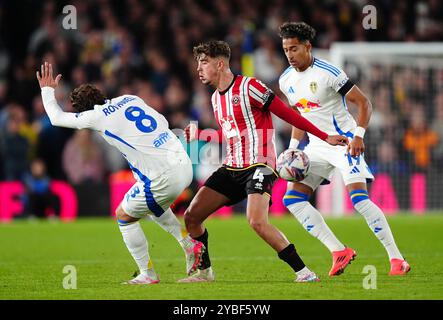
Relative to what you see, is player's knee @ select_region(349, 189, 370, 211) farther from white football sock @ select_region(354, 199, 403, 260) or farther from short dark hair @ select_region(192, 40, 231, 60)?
short dark hair @ select_region(192, 40, 231, 60)

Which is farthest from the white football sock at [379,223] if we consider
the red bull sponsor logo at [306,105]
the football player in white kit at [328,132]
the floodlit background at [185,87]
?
the floodlit background at [185,87]

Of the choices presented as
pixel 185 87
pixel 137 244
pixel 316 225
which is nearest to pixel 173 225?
pixel 137 244

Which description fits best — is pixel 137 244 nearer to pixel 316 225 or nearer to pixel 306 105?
pixel 316 225

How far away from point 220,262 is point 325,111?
7.30ft

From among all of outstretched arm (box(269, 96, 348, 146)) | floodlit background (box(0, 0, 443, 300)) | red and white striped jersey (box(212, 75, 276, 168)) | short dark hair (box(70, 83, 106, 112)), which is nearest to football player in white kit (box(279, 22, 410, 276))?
outstretched arm (box(269, 96, 348, 146))

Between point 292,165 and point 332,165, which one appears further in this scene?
point 332,165

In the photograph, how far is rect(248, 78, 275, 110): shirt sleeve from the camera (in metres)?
8.21

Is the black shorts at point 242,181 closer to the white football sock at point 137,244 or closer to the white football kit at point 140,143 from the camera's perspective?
the white football kit at point 140,143

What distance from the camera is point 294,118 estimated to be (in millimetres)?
8172

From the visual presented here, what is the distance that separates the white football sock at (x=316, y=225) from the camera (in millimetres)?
9211

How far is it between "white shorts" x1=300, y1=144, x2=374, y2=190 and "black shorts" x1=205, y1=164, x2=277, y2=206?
3.50 feet
